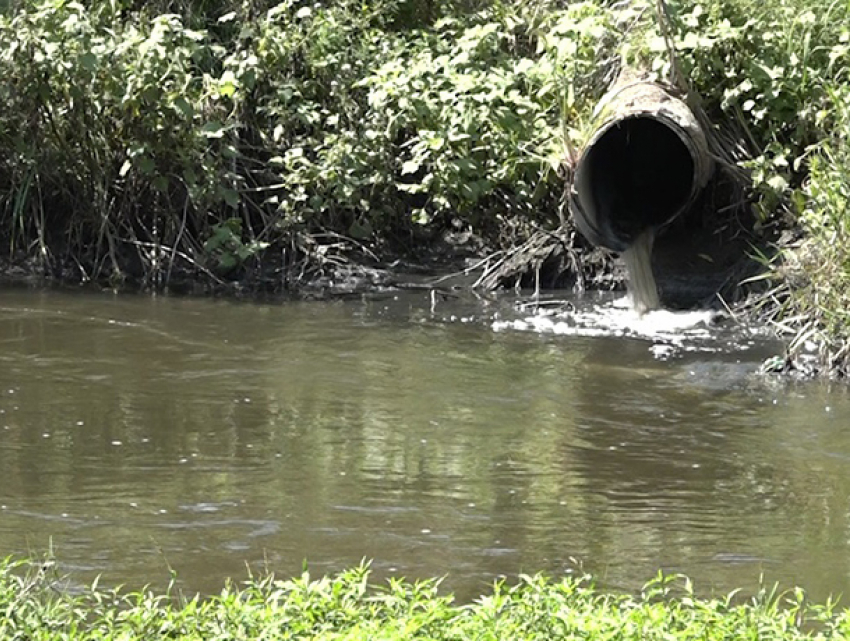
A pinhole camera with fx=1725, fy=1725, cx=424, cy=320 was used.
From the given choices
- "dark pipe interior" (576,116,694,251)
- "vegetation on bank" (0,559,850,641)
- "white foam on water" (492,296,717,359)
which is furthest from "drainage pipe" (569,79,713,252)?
"vegetation on bank" (0,559,850,641)

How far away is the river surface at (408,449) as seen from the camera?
6453 mm

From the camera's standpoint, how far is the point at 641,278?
11320mm

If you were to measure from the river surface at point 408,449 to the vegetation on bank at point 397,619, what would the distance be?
0.92 meters

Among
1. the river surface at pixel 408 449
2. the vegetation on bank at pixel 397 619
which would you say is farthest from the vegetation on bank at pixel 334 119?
the vegetation on bank at pixel 397 619

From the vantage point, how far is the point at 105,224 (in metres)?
12.4

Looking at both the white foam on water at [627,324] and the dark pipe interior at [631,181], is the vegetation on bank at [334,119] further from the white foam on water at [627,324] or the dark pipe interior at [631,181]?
the white foam on water at [627,324]

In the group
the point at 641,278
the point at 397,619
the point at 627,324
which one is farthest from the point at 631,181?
the point at 397,619

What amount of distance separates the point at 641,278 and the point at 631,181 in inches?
49.8

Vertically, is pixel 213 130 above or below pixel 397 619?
above

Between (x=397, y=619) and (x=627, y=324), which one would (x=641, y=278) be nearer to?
(x=627, y=324)

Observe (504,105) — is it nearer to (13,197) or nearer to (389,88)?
(389,88)

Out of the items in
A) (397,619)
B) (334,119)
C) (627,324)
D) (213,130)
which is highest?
(334,119)

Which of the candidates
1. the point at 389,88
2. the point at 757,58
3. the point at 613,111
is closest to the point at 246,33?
the point at 389,88

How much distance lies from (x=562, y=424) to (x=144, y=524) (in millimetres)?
2576
